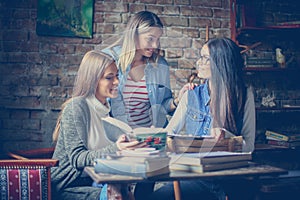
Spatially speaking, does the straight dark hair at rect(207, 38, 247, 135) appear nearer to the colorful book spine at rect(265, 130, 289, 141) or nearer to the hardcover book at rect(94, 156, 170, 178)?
the hardcover book at rect(94, 156, 170, 178)

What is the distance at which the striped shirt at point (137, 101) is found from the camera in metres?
1.75

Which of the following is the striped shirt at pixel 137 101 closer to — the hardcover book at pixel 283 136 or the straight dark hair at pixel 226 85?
the straight dark hair at pixel 226 85

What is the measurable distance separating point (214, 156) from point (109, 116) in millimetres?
508

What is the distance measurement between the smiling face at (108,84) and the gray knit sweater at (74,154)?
9 centimetres

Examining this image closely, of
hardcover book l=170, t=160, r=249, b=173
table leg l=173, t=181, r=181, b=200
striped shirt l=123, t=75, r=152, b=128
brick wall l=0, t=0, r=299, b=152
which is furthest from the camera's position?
brick wall l=0, t=0, r=299, b=152

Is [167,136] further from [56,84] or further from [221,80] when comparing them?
[56,84]

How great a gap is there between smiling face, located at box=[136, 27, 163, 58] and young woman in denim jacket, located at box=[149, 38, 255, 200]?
32 centimetres

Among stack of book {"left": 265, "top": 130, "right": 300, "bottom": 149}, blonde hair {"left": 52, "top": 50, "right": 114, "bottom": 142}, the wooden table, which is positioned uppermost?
blonde hair {"left": 52, "top": 50, "right": 114, "bottom": 142}

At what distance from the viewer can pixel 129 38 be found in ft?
6.05

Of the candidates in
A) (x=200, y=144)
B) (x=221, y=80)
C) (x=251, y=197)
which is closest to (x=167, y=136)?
(x=200, y=144)

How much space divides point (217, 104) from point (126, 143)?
2.28ft

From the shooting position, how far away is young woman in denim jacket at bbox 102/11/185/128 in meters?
1.76

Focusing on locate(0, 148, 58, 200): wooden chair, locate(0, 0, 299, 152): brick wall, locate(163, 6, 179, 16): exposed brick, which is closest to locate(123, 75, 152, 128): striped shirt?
locate(0, 148, 58, 200): wooden chair

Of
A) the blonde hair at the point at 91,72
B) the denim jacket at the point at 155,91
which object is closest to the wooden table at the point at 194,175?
the denim jacket at the point at 155,91
